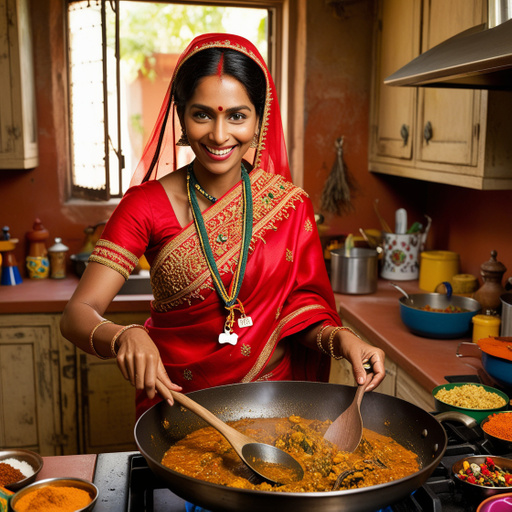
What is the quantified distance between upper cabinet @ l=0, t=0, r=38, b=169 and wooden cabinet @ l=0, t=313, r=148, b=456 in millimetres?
779

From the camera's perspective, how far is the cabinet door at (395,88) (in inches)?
110

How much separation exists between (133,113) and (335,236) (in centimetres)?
157

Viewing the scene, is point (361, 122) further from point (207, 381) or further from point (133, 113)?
point (207, 381)

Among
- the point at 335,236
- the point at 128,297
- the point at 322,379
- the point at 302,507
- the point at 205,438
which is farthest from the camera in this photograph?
the point at 335,236

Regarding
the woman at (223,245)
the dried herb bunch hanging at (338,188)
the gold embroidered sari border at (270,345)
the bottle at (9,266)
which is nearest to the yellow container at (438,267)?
the dried herb bunch hanging at (338,188)

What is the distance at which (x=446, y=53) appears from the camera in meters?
1.61

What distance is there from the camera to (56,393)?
2.95 m

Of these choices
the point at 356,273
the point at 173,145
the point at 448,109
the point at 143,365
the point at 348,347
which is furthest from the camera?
the point at 356,273

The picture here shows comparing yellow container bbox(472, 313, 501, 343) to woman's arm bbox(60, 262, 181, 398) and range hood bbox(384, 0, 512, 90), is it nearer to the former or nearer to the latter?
range hood bbox(384, 0, 512, 90)

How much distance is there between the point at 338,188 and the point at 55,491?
2.59 meters

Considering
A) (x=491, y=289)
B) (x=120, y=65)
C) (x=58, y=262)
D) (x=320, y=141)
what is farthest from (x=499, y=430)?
(x=120, y=65)

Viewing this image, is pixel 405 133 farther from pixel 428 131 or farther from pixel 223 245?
pixel 223 245

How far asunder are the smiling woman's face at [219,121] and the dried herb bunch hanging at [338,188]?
1.89 meters

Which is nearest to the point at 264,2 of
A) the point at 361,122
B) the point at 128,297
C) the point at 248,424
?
the point at 361,122
